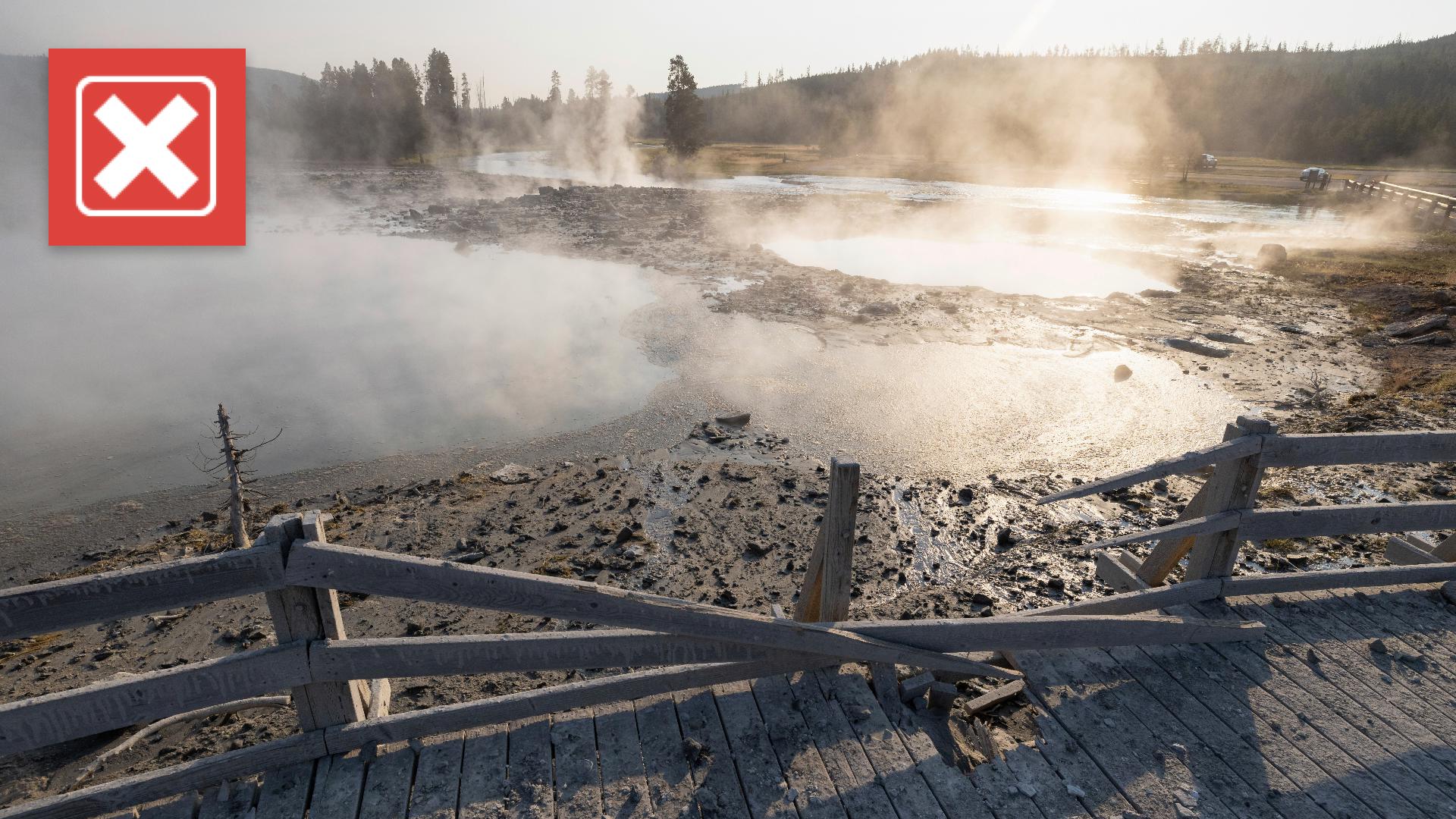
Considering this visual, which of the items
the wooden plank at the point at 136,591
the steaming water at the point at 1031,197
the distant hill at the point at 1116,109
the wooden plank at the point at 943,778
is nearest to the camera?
the wooden plank at the point at 136,591

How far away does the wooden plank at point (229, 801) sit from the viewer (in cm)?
278

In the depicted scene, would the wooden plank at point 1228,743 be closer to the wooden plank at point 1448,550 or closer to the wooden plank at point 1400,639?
the wooden plank at point 1400,639

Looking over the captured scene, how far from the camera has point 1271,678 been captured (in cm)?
377

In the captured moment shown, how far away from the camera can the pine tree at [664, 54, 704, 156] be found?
200ft

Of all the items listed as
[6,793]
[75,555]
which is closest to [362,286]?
[75,555]

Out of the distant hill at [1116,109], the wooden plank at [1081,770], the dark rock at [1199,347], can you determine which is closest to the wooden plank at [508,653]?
the wooden plank at [1081,770]

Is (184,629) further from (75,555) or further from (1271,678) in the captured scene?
(1271,678)

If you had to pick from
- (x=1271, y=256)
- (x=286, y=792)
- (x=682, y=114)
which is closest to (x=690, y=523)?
(x=286, y=792)

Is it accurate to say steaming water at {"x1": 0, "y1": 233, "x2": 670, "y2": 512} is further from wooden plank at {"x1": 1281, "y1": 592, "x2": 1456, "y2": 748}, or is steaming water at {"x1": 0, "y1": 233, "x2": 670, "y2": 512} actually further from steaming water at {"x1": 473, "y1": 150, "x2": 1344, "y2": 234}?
steaming water at {"x1": 473, "y1": 150, "x2": 1344, "y2": 234}

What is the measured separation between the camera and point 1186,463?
382 cm

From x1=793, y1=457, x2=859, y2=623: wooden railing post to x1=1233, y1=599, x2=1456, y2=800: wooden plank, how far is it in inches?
99.0

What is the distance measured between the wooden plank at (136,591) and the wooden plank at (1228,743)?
4.05 meters

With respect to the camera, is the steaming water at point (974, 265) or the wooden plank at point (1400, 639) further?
the steaming water at point (974, 265)

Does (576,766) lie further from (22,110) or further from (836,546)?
(22,110)
